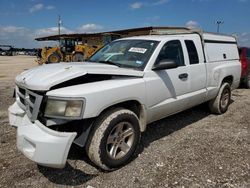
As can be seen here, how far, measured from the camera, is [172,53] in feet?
15.8

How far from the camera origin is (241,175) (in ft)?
12.1

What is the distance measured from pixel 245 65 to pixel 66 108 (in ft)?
30.2

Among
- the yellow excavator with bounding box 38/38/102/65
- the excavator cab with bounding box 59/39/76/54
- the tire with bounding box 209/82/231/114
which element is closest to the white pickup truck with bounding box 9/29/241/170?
the tire with bounding box 209/82/231/114

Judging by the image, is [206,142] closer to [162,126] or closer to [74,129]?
[162,126]

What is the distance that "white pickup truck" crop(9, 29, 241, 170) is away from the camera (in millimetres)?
3180

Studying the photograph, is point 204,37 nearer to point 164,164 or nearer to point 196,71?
point 196,71

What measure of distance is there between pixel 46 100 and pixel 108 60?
1.67 meters

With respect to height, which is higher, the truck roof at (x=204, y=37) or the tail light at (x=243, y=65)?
the truck roof at (x=204, y=37)

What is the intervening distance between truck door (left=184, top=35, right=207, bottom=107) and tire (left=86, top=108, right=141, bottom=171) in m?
1.73

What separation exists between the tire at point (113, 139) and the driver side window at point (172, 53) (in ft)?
3.93

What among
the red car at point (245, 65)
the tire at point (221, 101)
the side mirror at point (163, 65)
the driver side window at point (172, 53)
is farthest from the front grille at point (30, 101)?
the red car at point (245, 65)

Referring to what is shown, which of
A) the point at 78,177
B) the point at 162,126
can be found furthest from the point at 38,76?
the point at 162,126

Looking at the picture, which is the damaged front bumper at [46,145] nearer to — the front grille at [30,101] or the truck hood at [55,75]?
the front grille at [30,101]

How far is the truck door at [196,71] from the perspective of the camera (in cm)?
515
